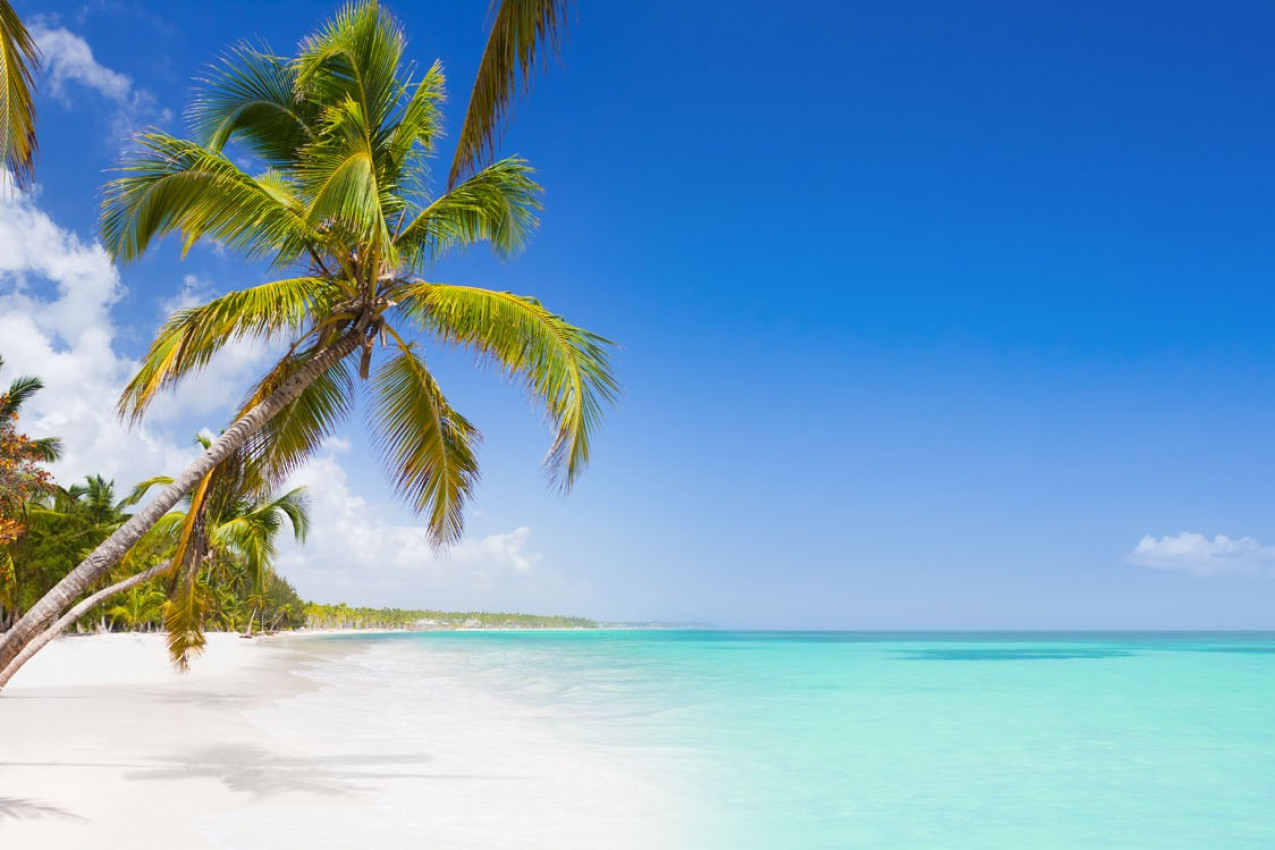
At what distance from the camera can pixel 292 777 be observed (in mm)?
7441

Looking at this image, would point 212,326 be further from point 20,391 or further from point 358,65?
point 20,391

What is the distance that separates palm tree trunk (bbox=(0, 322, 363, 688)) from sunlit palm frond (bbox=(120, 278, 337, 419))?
0.33m

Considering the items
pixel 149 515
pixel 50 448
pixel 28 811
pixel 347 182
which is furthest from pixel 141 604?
pixel 347 182

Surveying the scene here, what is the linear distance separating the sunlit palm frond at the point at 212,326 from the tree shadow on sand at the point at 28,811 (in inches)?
95.1

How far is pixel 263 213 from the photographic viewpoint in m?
5.93

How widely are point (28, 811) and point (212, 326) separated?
3.11 meters

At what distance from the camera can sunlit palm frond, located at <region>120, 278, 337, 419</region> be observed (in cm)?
Answer: 549

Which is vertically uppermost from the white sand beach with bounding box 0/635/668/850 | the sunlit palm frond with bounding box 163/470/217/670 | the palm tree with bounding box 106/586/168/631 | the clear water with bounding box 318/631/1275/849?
the sunlit palm frond with bounding box 163/470/217/670

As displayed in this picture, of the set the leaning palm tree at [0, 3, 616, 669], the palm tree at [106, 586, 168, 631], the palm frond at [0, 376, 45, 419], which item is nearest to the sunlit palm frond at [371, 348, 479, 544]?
the leaning palm tree at [0, 3, 616, 669]

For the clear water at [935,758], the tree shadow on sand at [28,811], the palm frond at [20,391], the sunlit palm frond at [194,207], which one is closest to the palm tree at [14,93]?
the sunlit palm frond at [194,207]

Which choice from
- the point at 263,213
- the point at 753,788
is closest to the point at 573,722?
the point at 753,788

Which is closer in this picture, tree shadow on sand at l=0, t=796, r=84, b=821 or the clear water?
tree shadow on sand at l=0, t=796, r=84, b=821

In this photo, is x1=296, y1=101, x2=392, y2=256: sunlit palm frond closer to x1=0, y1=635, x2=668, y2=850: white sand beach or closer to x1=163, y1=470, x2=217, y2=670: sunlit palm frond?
x1=163, y1=470, x2=217, y2=670: sunlit palm frond

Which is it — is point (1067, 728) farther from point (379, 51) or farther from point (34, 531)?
point (34, 531)
